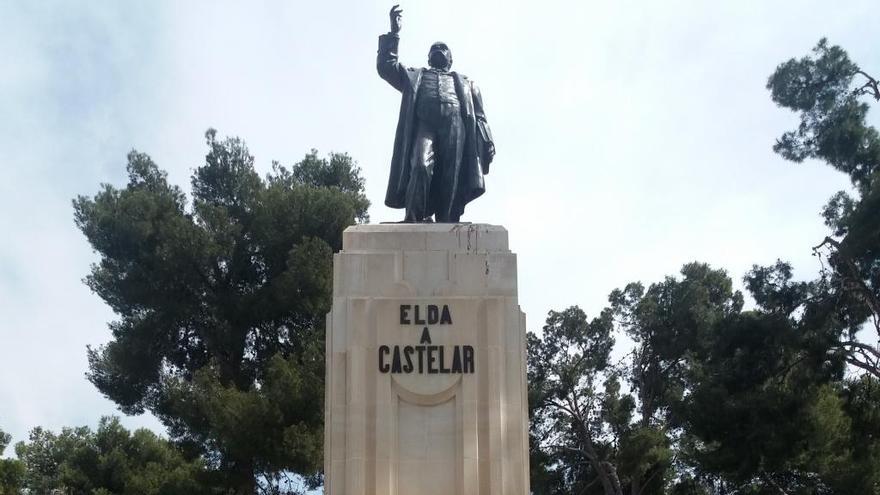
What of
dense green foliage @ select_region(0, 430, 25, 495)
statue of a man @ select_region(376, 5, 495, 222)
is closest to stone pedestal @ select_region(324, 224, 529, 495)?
statue of a man @ select_region(376, 5, 495, 222)

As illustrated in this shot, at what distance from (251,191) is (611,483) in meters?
17.5

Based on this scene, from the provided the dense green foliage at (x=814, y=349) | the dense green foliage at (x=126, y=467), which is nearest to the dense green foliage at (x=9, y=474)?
the dense green foliage at (x=126, y=467)

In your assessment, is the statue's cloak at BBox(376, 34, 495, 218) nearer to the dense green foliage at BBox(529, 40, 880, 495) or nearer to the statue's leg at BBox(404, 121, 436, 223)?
the statue's leg at BBox(404, 121, 436, 223)

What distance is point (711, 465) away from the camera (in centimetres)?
2833

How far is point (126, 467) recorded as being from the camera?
35062mm

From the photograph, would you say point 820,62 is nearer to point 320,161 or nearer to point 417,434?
point 320,161

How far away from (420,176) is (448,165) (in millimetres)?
458

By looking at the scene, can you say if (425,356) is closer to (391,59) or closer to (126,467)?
(391,59)

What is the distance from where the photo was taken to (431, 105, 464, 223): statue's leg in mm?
14664

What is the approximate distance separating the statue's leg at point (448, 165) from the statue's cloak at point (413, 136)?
0.13 ft

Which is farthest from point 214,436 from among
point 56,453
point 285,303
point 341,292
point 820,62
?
point 56,453

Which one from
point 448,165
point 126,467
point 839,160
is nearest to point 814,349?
point 839,160

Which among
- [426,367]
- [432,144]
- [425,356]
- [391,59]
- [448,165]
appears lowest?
[426,367]

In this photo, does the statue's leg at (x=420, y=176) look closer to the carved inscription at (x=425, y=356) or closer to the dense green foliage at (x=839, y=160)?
the carved inscription at (x=425, y=356)
